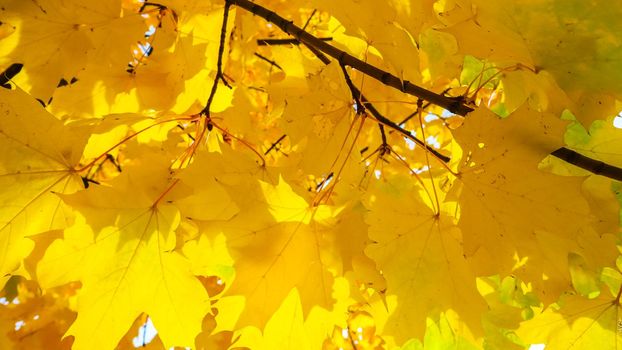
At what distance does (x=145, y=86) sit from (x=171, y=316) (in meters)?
0.72

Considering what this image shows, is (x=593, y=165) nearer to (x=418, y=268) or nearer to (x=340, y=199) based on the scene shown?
(x=418, y=268)

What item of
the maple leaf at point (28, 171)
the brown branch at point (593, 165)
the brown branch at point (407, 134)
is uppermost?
the maple leaf at point (28, 171)

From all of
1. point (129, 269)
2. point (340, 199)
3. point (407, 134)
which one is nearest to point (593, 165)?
point (407, 134)

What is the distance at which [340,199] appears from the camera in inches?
45.8

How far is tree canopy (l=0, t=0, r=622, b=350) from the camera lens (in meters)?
0.95

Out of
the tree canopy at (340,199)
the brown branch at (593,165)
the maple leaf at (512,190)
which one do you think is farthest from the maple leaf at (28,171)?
the brown branch at (593,165)

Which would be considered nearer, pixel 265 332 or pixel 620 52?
pixel 620 52

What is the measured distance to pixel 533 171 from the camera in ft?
3.10

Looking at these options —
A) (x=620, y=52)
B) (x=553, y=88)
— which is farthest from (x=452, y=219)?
A: (x=620, y=52)

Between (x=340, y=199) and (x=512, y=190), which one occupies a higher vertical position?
(x=340, y=199)

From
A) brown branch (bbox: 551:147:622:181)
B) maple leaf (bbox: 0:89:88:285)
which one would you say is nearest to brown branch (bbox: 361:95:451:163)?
brown branch (bbox: 551:147:622:181)

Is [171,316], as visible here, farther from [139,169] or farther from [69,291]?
[69,291]

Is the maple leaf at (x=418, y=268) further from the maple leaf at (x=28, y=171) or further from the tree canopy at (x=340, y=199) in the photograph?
the maple leaf at (x=28, y=171)

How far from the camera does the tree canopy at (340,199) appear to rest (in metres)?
0.95
